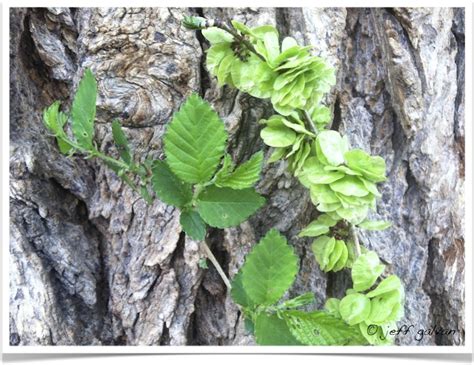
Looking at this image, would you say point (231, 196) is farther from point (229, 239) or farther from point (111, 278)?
point (111, 278)

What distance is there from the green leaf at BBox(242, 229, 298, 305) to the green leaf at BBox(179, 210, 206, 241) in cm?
6

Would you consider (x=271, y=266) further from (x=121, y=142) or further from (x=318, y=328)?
(x=121, y=142)

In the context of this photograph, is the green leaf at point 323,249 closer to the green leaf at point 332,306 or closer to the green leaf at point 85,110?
the green leaf at point 332,306

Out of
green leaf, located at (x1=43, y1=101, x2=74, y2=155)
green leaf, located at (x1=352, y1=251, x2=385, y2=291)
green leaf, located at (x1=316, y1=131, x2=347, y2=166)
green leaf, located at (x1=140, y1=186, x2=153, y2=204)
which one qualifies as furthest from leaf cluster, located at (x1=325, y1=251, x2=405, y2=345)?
green leaf, located at (x1=43, y1=101, x2=74, y2=155)

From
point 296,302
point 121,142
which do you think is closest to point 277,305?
point 296,302

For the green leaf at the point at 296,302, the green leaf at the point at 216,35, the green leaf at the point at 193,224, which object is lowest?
the green leaf at the point at 296,302

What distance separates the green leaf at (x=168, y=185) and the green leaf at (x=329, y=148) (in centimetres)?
14

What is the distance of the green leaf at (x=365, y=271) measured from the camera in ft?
1.86

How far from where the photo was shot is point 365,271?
566 mm

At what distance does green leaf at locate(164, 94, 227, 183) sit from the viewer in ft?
1.71

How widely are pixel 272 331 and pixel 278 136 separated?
20cm

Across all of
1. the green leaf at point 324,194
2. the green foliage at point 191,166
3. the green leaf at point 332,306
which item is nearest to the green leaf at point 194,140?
the green foliage at point 191,166

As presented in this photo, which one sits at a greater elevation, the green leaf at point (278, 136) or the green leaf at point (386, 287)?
the green leaf at point (278, 136)

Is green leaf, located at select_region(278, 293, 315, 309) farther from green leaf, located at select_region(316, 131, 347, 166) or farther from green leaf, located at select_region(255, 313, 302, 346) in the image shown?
green leaf, located at select_region(316, 131, 347, 166)
